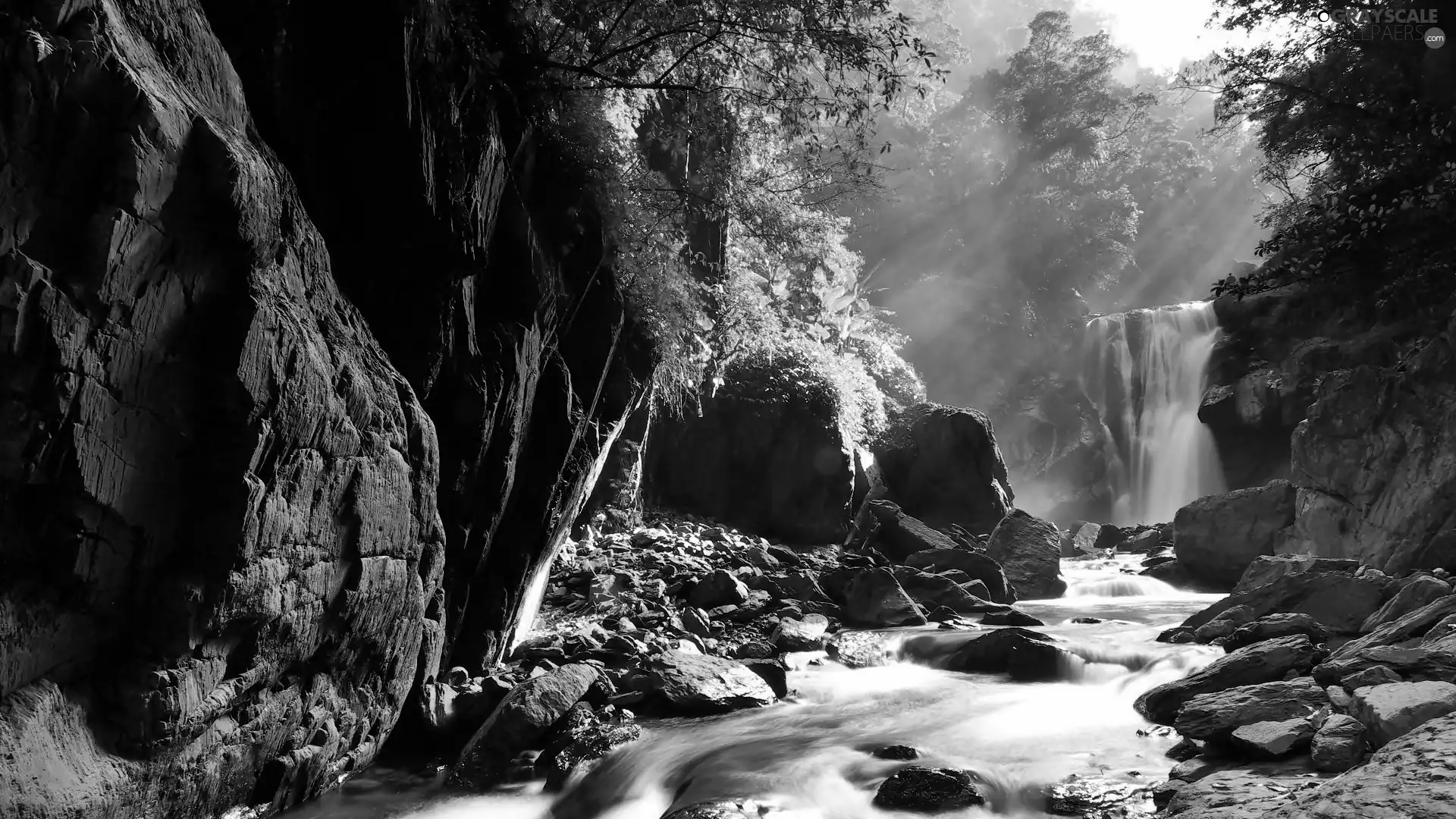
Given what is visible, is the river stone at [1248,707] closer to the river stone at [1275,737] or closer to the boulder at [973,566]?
the river stone at [1275,737]

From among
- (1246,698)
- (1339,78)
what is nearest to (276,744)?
(1246,698)

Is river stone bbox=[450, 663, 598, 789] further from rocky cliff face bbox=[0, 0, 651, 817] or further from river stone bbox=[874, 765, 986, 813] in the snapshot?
river stone bbox=[874, 765, 986, 813]

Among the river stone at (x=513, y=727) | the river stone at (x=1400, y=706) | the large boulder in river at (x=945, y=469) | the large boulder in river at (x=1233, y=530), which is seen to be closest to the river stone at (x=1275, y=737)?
the river stone at (x=1400, y=706)

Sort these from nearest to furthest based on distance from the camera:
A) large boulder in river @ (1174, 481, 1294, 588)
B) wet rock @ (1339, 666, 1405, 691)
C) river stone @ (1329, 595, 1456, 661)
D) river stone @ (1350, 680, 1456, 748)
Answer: river stone @ (1350, 680, 1456, 748)
wet rock @ (1339, 666, 1405, 691)
river stone @ (1329, 595, 1456, 661)
large boulder in river @ (1174, 481, 1294, 588)

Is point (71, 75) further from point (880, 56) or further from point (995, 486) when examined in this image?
point (995, 486)

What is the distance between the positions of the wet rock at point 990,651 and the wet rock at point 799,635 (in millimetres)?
1516

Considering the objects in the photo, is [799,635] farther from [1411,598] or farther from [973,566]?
[1411,598]

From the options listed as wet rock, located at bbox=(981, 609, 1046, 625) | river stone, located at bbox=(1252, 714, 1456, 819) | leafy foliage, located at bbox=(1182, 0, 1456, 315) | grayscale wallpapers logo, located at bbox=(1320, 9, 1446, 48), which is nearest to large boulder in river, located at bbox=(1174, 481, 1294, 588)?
leafy foliage, located at bbox=(1182, 0, 1456, 315)

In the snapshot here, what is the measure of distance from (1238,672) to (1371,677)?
120 centimetres

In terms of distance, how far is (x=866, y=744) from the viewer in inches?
252

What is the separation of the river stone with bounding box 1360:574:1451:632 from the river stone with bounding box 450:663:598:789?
6596 mm

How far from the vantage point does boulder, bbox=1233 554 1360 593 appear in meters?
9.57

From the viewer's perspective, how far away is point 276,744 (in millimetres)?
4395

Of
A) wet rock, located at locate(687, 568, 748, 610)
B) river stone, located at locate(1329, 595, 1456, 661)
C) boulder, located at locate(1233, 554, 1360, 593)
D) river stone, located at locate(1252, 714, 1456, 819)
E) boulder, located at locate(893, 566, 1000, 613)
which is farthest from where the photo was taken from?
boulder, located at locate(893, 566, 1000, 613)
